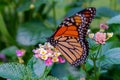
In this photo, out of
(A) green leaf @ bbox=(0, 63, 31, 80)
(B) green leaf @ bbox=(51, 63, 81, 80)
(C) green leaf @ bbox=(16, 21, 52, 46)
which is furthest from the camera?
(C) green leaf @ bbox=(16, 21, 52, 46)

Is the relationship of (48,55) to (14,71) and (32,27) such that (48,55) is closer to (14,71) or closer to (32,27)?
(14,71)

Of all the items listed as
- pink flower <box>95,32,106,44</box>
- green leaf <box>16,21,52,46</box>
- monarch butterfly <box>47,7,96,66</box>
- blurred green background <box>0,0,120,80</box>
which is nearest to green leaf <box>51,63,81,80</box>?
blurred green background <box>0,0,120,80</box>

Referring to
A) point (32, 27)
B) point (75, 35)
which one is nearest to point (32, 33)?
point (32, 27)

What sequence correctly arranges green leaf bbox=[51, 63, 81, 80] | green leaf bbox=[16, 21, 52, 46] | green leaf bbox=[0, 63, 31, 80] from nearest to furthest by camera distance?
green leaf bbox=[0, 63, 31, 80]
green leaf bbox=[51, 63, 81, 80]
green leaf bbox=[16, 21, 52, 46]

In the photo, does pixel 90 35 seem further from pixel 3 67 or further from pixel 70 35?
pixel 3 67

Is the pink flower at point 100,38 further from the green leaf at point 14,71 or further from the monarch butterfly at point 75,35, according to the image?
the green leaf at point 14,71

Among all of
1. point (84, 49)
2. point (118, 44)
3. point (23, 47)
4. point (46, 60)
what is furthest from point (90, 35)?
point (23, 47)

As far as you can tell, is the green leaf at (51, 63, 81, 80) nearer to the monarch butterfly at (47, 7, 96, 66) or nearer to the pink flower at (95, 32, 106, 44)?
the monarch butterfly at (47, 7, 96, 66)
